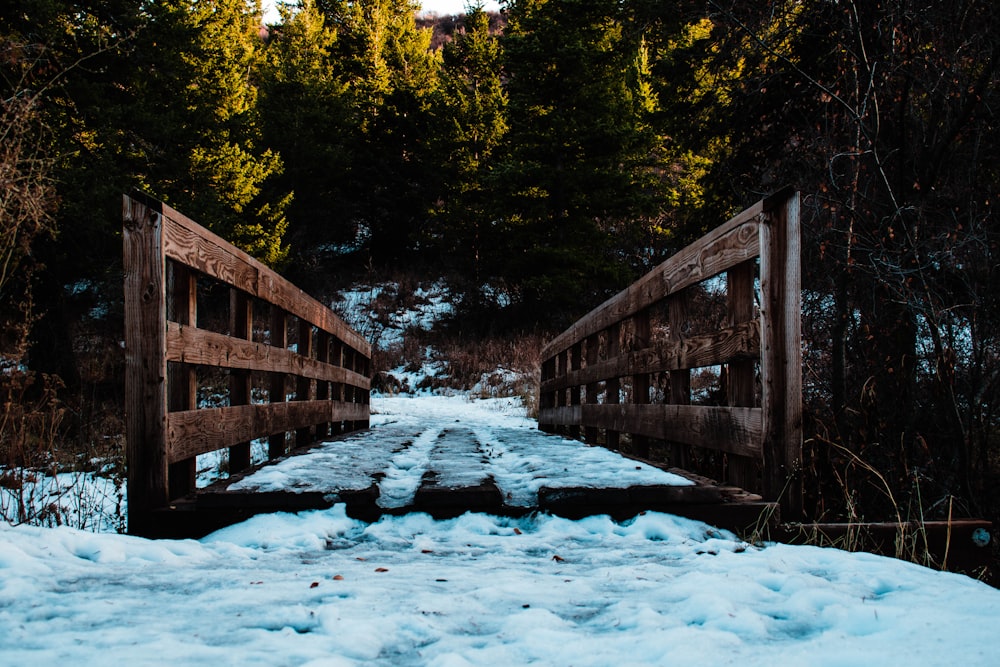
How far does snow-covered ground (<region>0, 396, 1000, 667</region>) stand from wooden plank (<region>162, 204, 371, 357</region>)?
1321 millimetres

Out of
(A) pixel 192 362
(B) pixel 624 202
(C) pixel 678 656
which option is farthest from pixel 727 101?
(B) pixel 624 202

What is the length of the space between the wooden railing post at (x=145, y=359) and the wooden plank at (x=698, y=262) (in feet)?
8.96

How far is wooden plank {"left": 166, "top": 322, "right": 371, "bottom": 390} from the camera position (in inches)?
124

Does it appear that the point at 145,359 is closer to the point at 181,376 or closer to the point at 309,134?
the point at 181,376

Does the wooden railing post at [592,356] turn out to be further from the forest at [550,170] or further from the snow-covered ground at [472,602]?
the snow-covered ground at [472,602]

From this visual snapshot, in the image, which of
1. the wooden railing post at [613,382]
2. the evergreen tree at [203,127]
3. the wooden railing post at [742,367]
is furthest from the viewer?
the evergreen tree at [203,127]

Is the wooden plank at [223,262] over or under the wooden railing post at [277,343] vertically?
over

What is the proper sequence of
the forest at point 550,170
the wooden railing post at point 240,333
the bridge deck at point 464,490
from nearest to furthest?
the bridge deck at point 464,490 → the wooden railing post at point 240,333 → the forest at point 550,170

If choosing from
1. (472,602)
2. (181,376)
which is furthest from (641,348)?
(472,602)

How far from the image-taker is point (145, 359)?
2.98 meters

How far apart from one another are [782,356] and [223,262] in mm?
2894

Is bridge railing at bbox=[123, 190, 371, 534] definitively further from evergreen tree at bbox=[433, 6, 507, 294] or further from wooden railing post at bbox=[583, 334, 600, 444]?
evergreen tree at bbox=[433, 6, 507, 294]

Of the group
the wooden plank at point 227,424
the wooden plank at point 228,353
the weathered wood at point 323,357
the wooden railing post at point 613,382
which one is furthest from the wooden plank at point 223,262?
the wooden railing post at point 613,382

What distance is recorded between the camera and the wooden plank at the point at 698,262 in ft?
10.6
